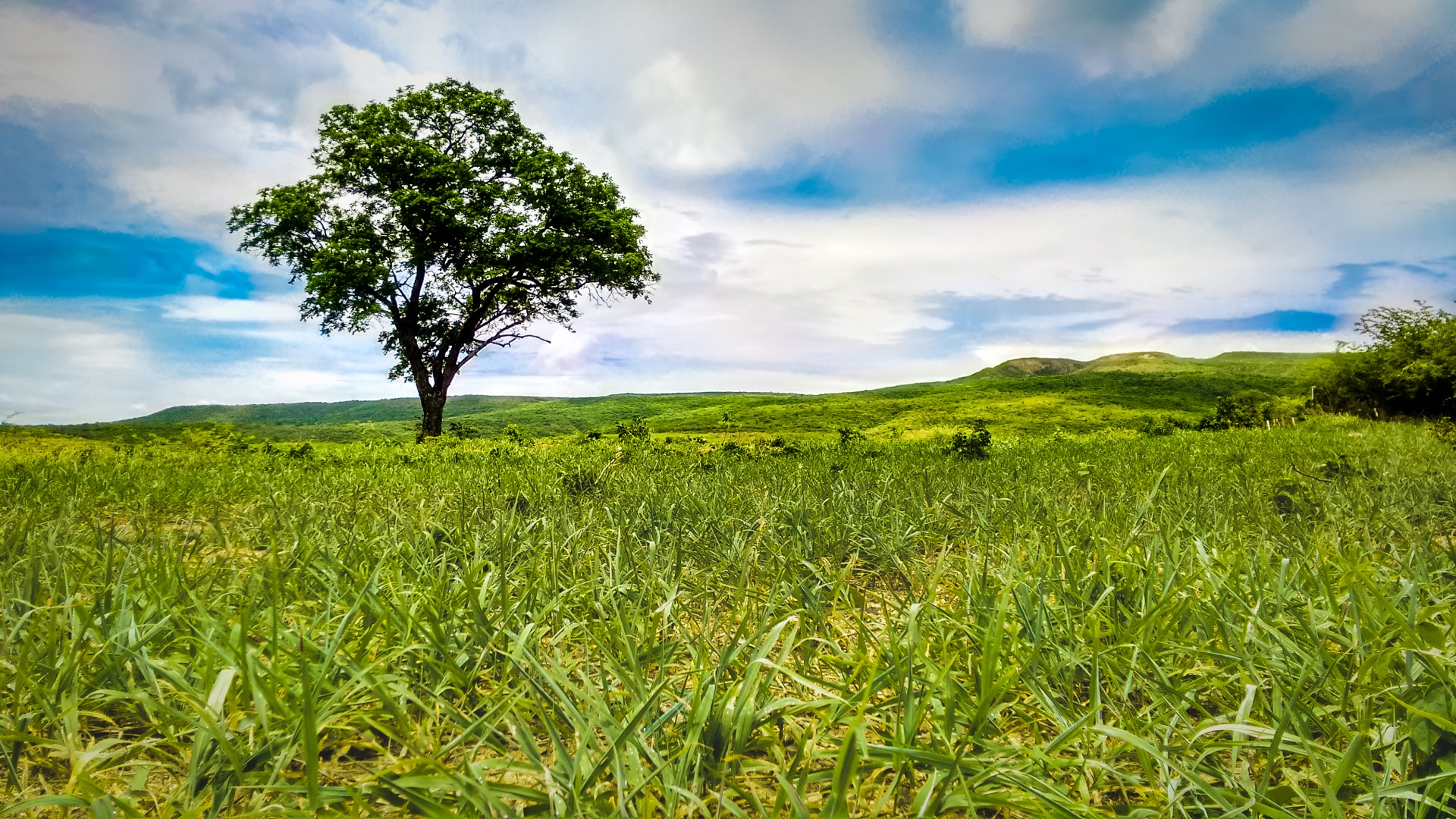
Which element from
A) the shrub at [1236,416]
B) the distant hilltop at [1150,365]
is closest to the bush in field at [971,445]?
the shrub at [1236,416]

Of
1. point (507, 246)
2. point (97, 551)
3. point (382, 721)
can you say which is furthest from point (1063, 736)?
point (507, 246)

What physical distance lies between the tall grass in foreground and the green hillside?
1304 centimetres

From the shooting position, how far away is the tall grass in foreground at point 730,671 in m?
1.32

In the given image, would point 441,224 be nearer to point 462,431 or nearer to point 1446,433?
point 462,431

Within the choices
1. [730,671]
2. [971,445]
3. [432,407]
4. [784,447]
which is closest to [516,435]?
[784,447]

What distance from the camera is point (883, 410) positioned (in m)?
39.0

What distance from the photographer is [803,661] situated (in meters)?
2.00

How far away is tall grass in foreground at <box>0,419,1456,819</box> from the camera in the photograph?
1316 millimetres

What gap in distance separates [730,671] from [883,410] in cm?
3830

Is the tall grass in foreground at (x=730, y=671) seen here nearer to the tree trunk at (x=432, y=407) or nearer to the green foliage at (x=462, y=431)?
the green foliage at (x=462, y=431)

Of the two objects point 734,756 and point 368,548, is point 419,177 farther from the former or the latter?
point 734,756

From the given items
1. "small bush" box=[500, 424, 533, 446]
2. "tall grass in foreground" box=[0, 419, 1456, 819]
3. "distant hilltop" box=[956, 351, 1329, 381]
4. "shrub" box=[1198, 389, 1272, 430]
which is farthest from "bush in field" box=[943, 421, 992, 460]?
"distant hilltop" box=[956, 351, 1329, 381]

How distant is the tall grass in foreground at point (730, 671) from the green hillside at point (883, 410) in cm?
1304

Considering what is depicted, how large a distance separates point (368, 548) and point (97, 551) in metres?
1.06
